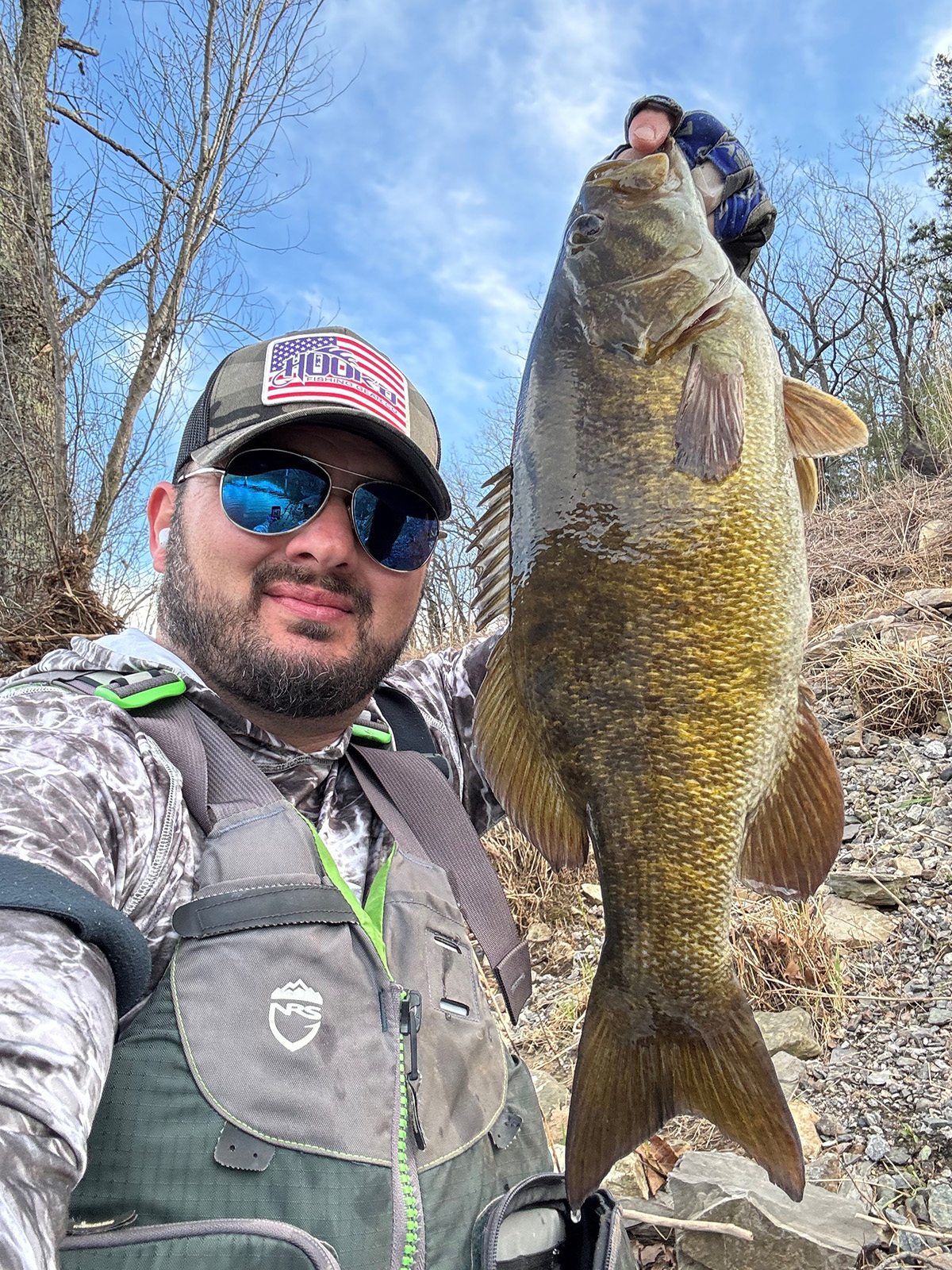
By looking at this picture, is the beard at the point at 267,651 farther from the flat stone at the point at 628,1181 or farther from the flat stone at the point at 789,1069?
the flat stone at the point at 789,1069

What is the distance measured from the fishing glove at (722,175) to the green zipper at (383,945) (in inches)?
58.9

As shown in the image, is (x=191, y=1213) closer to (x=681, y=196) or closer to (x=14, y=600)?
(x=681, y=196)

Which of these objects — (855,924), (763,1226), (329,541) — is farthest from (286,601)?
(855,924)

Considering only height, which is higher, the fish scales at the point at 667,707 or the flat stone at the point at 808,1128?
the fish scales at the point at 667,707

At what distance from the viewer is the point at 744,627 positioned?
4.58 feet

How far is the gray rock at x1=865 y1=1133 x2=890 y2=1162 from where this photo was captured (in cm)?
245

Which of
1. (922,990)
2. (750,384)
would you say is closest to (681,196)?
(750,384)

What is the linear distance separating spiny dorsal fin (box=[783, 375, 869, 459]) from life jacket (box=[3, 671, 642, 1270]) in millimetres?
1134

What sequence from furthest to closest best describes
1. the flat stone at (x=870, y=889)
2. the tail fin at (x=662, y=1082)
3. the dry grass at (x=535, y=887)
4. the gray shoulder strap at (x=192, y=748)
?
the dry grass at (x=535, y=887), the flat stone at (x=870, y=889), the gray shoulder strap at (x=192, y=748), the tail fin at (x=662, y=1082)

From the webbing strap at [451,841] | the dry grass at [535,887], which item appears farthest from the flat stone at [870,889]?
the webbing strap at [451,841]

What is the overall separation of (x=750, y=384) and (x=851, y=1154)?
2282 millimetres

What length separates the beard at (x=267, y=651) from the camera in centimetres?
190

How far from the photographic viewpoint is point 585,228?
177cm

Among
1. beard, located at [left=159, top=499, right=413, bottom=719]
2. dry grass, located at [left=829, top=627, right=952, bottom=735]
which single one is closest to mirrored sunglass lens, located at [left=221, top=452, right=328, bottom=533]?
beard, located at [left=159, top=499, right=413, bottom=719]
